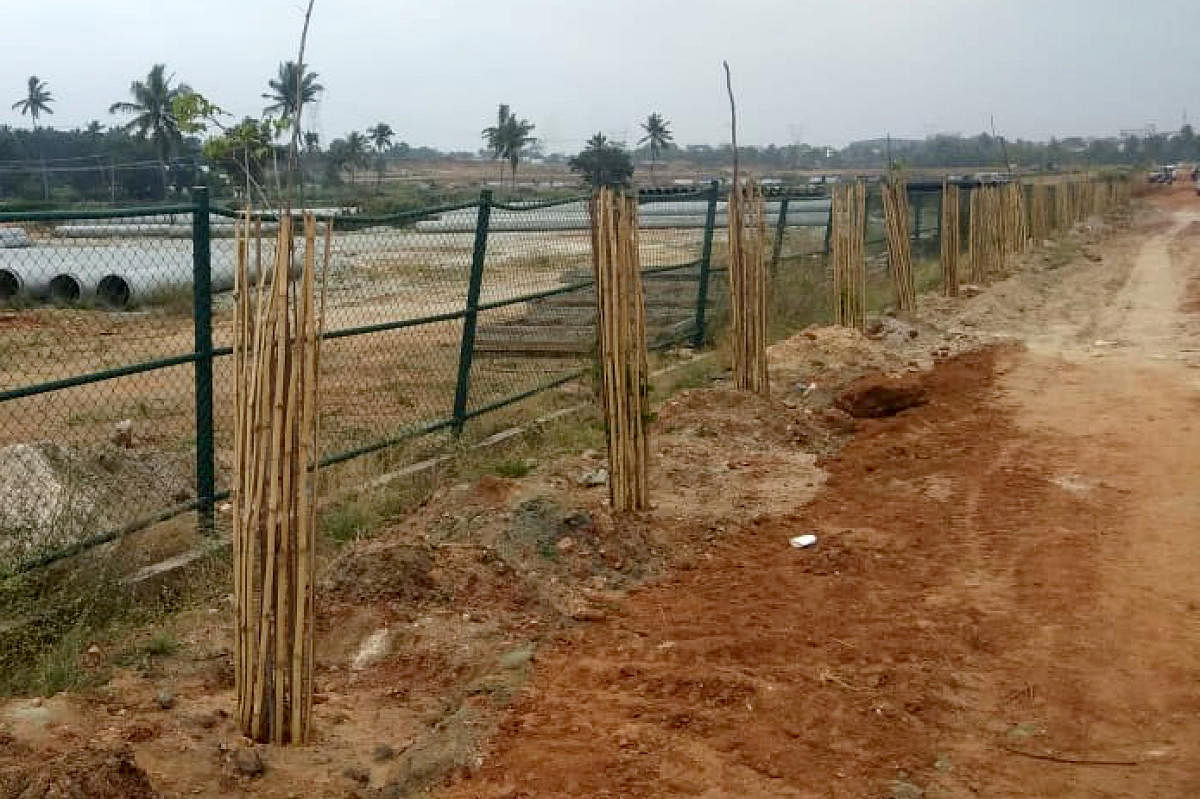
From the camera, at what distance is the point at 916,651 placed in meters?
4.65

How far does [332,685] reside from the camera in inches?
176

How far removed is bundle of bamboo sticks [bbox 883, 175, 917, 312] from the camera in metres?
14.5

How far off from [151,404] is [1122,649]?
7546 millimetres

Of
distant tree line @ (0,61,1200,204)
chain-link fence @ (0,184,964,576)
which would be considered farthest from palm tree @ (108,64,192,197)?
chain-link fence @ (0,184,964,576)

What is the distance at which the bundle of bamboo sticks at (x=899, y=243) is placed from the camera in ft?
47.6

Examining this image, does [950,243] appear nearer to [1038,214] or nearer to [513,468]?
[513,468]

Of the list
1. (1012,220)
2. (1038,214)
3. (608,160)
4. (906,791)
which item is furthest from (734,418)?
(1038,214)

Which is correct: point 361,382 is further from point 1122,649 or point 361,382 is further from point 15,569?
point 1122,649

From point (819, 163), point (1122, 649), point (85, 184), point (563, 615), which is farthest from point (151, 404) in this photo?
point (819, 163)

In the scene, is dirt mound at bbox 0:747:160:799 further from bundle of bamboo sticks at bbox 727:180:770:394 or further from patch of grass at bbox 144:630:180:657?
bundle of bamboo sticks at bbox 727:180:770:394

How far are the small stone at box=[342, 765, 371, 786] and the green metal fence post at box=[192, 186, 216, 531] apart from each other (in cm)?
239

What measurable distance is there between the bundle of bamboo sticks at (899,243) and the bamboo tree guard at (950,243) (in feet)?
8.41

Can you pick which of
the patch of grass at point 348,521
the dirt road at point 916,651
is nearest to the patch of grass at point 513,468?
the patch of grass at point 348,521

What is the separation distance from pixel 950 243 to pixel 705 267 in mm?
6411
